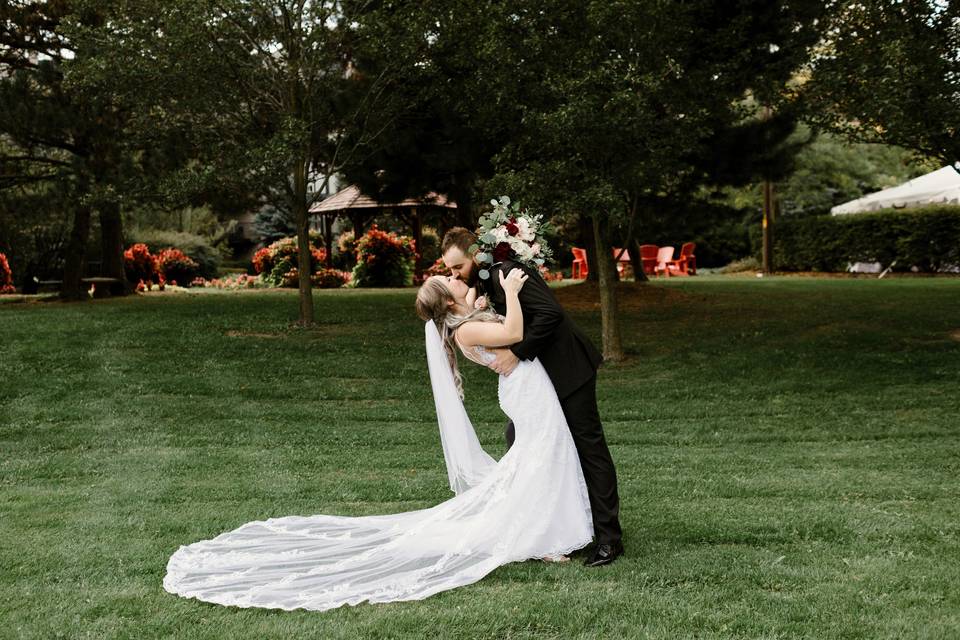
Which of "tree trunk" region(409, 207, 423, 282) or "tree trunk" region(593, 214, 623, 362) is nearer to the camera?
"tree trunk" region(593, 214, 623, 362)

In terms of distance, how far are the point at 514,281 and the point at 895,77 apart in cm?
697

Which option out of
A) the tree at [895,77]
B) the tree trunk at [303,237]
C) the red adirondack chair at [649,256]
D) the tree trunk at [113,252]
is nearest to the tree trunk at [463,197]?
the tree trunk at [303,237]

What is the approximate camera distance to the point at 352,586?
→ 4.61 meters

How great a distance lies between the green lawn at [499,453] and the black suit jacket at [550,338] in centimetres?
106

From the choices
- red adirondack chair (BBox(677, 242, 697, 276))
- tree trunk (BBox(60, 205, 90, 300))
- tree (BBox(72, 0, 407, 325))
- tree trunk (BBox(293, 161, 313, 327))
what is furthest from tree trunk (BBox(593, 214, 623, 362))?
red adirondack chair (BBox(677, 242, 697, 276))

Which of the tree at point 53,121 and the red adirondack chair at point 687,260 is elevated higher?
the tree at point 53,121

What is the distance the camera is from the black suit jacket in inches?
198

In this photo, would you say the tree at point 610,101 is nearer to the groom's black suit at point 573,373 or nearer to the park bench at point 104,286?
the groom's black suit at point 573,373

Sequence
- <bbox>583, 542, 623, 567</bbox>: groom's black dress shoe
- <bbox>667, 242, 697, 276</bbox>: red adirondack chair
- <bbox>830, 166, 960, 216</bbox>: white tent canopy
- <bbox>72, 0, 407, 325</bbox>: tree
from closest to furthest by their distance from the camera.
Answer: <bbox>583, 542, 623, 567</bbox>: groom's black dress shoe < <bbox>72, 0, 407, 325</bbox>: tree < <bbox>830, 166, 960, 216</bbox>: white tent canopy < <bbox>667, 242, 697, 276</bbox>: red adirondack chair

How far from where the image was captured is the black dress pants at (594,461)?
16.4 feet

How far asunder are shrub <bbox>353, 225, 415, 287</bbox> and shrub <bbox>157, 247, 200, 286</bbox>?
592 centimetres

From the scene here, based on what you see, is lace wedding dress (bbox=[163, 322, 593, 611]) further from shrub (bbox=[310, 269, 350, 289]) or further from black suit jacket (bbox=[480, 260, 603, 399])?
shrub (bbox=[310, 269, 350, 289])

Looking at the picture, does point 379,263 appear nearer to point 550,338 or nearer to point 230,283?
point 230,283

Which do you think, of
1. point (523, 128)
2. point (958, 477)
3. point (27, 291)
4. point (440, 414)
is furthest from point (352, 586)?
point (27, 291)
